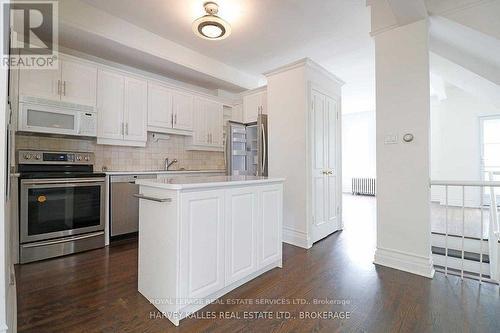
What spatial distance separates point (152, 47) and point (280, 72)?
1.90m

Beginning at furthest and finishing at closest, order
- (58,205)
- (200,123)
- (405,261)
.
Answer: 1. (200,123)
2. (58,205)
3. (405,261)

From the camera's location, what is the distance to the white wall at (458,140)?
580 centimetres

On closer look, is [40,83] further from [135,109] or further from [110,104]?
[135,109]

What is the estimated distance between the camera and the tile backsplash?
123 inches

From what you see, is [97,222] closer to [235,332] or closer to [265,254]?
[265,254]

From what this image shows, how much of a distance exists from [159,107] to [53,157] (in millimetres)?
1609

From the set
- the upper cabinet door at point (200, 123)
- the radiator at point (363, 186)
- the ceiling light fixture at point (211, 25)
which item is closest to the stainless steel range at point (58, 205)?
the upper cabinet door at point (200, 123)

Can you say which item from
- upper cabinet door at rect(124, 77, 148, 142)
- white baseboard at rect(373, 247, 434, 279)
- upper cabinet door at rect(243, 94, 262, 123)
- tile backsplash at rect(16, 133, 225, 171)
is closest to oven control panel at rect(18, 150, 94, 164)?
tile backsplash at rect(16, 133, 225, 171)

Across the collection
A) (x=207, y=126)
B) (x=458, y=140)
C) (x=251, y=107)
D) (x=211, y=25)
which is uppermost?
(x=211, y=25)

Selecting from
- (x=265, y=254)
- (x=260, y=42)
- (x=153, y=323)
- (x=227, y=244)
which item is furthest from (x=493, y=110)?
(x=153, y=323)

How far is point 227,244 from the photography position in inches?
77.5

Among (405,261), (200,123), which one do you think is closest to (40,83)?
(200,123)

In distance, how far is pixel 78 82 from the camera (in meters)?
3.13

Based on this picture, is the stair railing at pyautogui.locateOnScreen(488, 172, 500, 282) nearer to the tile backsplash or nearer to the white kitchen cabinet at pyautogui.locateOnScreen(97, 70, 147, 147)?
the tile backsplash
